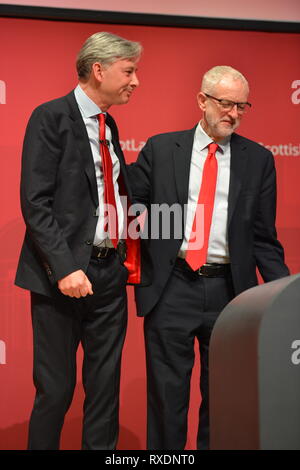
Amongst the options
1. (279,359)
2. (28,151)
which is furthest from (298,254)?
(279,359)

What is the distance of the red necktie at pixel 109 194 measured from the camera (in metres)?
2.57

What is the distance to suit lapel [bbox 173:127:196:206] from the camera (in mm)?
2789

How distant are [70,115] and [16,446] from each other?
6.03 feet

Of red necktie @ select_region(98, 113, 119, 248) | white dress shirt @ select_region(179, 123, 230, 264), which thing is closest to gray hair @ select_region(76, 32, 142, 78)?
red necktie @ select_region(98, 113, 119, 248)

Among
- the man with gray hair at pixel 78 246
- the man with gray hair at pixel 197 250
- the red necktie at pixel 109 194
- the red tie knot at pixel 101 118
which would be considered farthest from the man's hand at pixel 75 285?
the red tie knot at pixel 101 118

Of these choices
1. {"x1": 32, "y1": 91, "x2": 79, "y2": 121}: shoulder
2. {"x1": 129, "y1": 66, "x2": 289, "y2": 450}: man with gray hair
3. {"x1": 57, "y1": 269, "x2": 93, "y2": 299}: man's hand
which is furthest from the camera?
{"x1": 129, "y1": 66, "x2": 289, "y2": 450}: man with gray hair

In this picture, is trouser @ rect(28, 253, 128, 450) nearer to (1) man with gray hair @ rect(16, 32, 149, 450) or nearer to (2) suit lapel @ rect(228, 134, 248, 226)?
(1) man with gray hair @ rect(16, 32, 149, 450)

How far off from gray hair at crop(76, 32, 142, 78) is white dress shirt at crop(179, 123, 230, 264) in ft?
1.50

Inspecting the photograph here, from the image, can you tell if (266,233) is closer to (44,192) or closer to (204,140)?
(204,140)

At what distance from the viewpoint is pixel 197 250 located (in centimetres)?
271

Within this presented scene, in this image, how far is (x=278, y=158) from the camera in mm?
3850

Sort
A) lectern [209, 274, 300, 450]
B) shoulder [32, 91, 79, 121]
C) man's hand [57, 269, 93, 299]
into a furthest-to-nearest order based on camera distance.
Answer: shoulder [32, 91, 79, 121], man's hand [57, 269, 93, 299], lectern [209, 274, 300, 450]
